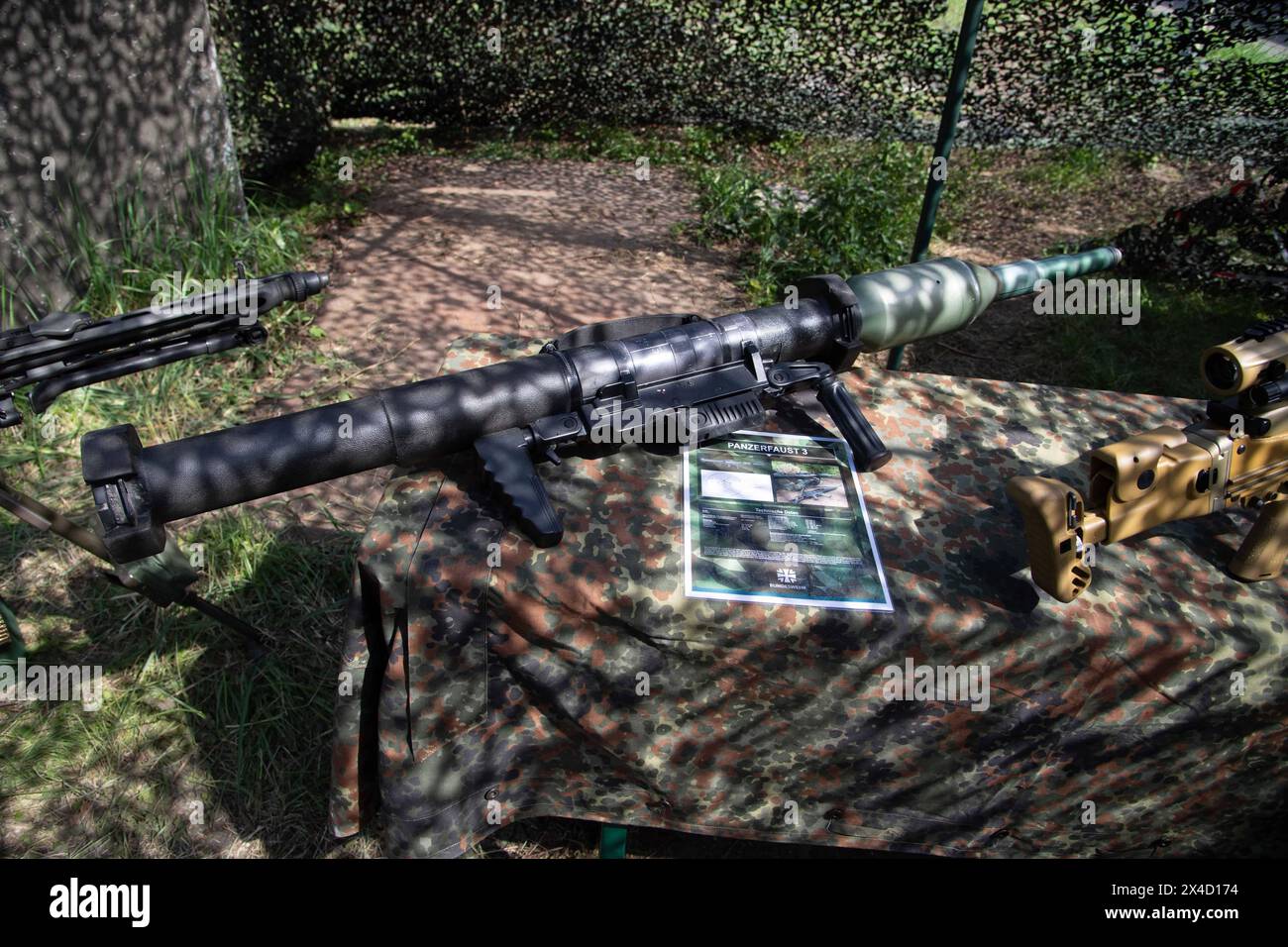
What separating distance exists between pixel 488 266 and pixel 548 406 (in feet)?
11.8

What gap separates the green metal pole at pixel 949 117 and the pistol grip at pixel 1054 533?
2065mm

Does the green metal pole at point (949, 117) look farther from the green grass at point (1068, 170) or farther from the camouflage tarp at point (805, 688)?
the green grass at point (1068, 170)

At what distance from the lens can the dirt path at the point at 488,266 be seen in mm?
4797

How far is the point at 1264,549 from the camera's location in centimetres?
233

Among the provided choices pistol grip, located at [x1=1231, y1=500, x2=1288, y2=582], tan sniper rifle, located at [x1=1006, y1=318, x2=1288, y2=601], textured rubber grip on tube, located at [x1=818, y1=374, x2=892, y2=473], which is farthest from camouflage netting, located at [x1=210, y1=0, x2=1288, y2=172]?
textured rubber grip on tube, located at [x1=818, y1=374, x2=892, y2=473]

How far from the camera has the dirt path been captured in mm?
4797

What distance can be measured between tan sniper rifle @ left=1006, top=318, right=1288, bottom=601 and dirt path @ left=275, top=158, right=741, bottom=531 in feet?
9.64

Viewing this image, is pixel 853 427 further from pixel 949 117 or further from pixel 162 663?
pixel 162 663

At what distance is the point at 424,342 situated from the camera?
4.89 metres

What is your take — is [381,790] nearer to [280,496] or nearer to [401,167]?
[280,496]

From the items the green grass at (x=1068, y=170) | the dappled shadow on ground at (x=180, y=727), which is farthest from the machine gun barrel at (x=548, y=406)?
the green grass at (x=1068, y=170)

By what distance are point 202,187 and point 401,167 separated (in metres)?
2.43

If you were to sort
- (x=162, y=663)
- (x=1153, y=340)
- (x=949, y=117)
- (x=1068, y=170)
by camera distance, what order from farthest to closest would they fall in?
(x=1068, y=170), (x=1153, y=340), (x=949, y=117), (x=162, y=663)

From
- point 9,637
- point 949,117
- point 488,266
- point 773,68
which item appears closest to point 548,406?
point 9,637
